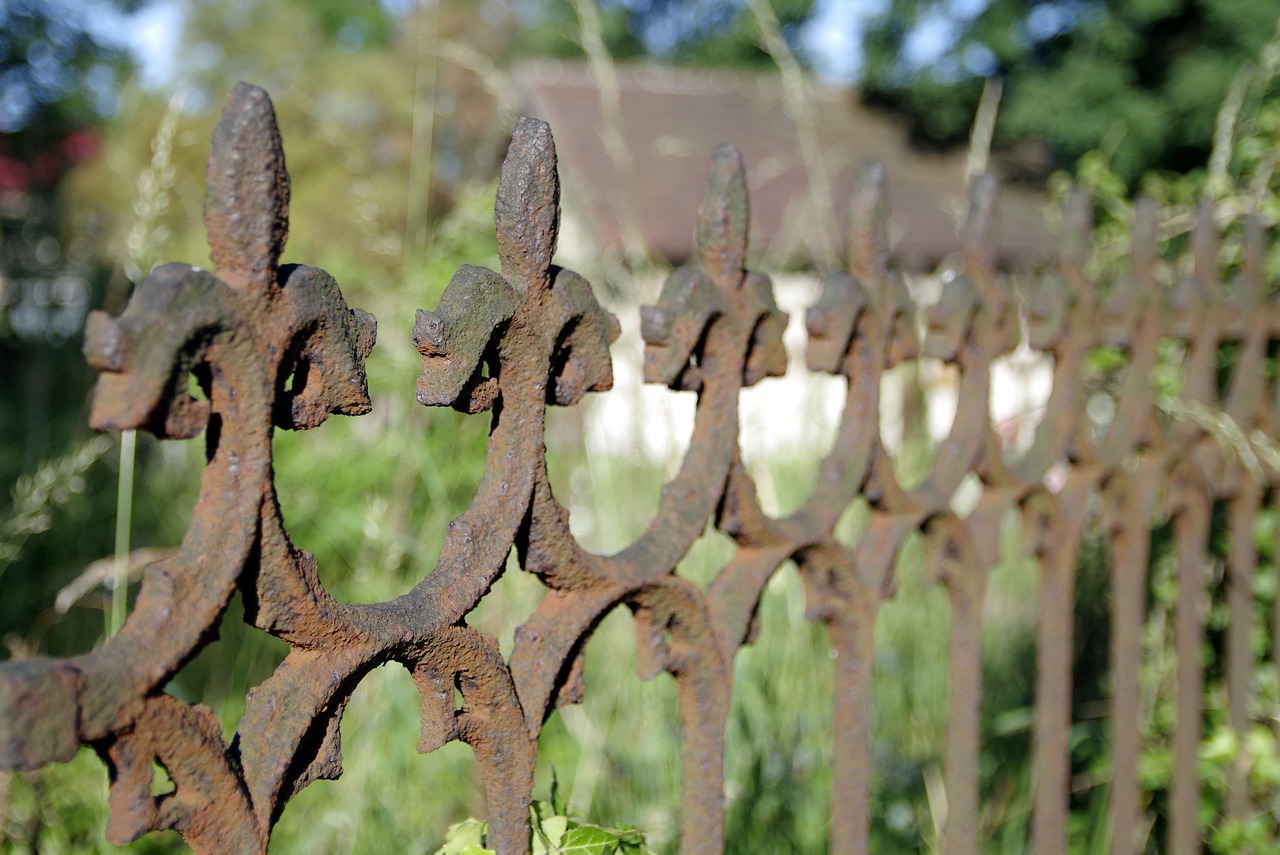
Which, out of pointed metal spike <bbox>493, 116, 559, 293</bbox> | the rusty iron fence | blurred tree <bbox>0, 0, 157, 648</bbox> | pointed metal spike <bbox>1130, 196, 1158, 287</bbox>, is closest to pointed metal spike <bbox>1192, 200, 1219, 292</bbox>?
the rusty iron fence

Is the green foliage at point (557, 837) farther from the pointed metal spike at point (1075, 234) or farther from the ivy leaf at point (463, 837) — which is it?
the pointed metal spike at point (1075, 234)

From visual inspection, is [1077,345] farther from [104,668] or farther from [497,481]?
[104,668]

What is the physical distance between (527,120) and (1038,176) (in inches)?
630

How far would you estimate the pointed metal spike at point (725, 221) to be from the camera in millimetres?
972

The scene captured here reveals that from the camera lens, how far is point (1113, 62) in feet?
39.9

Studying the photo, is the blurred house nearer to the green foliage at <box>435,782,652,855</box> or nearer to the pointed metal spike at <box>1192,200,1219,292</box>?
the pointed metal spike at <box>1192,200,1219,292</box>

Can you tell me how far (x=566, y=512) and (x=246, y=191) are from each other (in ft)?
1.21

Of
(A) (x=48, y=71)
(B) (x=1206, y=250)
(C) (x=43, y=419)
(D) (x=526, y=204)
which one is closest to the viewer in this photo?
(D) (x=526, y=204)

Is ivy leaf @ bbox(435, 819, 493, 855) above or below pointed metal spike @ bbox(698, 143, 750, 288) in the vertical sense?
below

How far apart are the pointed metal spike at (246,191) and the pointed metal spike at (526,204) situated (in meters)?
0.19

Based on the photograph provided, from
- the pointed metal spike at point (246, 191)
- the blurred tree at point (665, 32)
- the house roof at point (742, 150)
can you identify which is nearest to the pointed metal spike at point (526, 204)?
the pointed metal spike at point (246, 191)

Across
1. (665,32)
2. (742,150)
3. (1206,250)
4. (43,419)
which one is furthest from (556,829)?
(665,32)

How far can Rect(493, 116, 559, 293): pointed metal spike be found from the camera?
0.79m

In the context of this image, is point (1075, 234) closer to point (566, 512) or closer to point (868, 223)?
point (868, 223)
